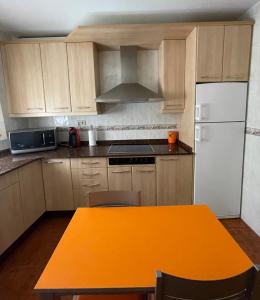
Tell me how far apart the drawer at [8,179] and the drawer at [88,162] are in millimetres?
705

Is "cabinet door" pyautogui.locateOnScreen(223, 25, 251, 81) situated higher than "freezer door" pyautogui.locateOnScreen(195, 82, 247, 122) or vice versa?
"cabinet door" pyautogui.locateOnScreen(223, 25, 251, 81)

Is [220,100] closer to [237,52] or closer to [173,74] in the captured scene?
[237,52]

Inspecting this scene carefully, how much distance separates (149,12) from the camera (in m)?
2.47

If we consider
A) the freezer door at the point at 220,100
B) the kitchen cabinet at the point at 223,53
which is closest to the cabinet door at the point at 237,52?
the kitchen cabinet at the point at 223,53

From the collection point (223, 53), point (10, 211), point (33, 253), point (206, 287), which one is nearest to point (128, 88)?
point (223, 53)

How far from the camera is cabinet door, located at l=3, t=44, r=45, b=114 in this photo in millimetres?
2834

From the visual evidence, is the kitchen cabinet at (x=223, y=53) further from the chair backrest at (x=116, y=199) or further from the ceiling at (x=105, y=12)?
the chair backrest at (x=116, y=199)

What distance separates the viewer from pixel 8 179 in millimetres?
2150

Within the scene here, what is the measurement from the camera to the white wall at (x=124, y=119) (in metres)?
3.19

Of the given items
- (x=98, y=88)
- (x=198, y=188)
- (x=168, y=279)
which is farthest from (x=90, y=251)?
(x=98, y=88)

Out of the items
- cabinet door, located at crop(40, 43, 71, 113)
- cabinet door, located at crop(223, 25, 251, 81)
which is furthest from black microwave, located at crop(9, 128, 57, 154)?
cabinet door, located at crop(223, 25, 251, 81)

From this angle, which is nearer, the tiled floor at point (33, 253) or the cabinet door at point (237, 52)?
the tiled floor at point (33, 253)

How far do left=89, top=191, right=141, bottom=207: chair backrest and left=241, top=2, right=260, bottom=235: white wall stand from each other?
1.60 metres

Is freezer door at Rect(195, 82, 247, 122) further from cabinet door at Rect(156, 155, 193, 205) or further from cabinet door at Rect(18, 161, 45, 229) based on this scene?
cabinet door at Rect(18, 161, 45, 229)
